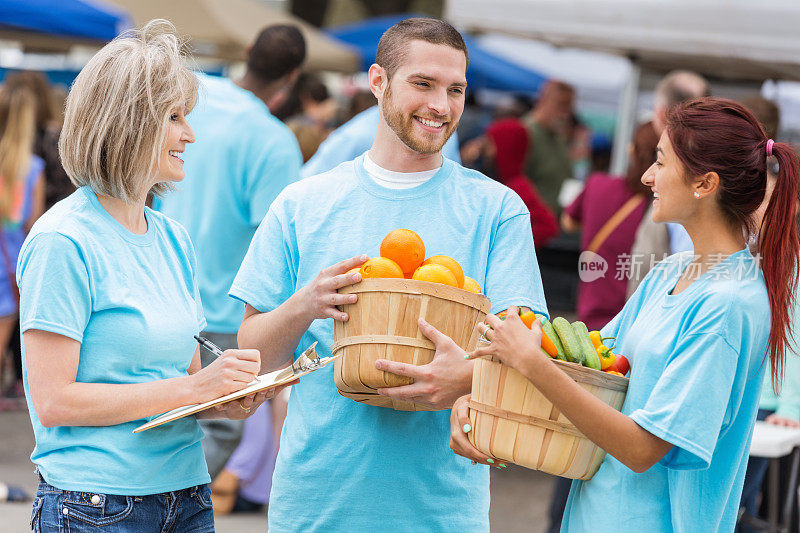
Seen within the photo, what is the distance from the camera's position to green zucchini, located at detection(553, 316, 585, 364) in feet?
7.60

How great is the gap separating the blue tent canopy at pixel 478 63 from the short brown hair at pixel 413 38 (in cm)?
1129

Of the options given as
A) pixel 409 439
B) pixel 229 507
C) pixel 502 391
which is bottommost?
pixel 229 507

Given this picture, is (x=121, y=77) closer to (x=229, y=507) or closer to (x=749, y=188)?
(x=749, y=188)

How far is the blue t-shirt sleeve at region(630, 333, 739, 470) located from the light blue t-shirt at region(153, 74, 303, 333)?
2753 millimetres

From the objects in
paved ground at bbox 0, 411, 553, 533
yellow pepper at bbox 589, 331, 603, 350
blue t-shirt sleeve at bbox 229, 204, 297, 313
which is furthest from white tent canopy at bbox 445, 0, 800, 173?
blue t-shirt sleeve at bbox 229, 204, 297, 313

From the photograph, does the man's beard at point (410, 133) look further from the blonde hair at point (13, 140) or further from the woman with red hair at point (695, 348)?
the blonde hair at point (13, 140)

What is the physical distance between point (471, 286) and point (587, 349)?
33 cm

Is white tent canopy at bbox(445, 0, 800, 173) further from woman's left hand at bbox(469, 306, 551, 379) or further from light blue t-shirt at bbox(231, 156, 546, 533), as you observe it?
woman's left hand at bbox(469, 306, 551, 379)

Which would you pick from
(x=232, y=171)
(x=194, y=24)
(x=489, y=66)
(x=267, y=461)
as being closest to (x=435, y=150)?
(x=232, y=171)

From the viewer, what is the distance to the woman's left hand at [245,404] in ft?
8.10

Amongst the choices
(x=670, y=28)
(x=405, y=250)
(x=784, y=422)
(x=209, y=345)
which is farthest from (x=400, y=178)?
(x=670, y=28)

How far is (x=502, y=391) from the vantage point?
2303 millimetres

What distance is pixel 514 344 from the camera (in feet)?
7.33

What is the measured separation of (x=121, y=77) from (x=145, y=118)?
0.37 feet
